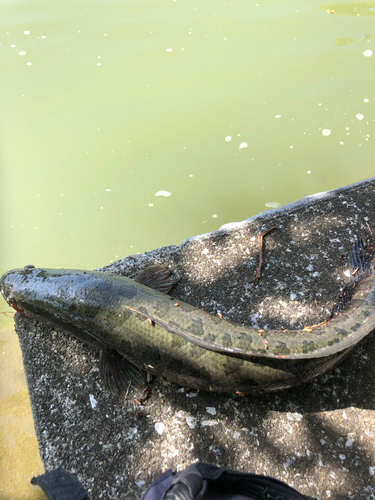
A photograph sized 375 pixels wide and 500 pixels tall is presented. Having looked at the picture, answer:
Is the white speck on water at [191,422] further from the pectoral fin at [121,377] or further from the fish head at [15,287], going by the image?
the fish head at [15,287]

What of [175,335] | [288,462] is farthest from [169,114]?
[288,462]

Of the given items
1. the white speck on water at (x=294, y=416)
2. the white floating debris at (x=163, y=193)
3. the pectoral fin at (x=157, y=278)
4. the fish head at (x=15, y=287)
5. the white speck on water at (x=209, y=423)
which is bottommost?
the white speck on water at (x=294, y=416)

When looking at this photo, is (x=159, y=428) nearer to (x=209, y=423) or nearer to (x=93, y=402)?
(x=209, y=423)

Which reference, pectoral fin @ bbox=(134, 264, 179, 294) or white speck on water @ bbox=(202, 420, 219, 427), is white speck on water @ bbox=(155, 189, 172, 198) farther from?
white speck on water @ bbox=(202, 420, 219, 427)

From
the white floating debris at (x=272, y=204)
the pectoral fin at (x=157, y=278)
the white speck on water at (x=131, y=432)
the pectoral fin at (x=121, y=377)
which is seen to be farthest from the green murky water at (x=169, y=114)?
the white speck on water at (x=131, y=432)

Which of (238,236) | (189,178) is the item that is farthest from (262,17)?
(238,236)

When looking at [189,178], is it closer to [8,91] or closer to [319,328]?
[319,328]
